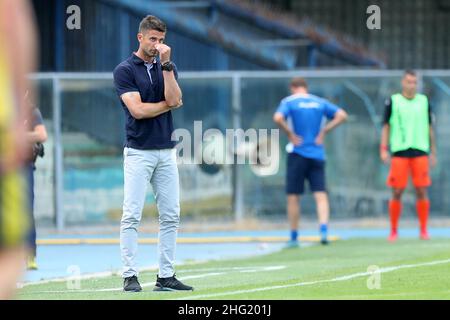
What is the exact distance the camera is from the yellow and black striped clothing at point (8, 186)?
278cm

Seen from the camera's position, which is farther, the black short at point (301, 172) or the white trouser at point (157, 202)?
the black short at point (301, 172)

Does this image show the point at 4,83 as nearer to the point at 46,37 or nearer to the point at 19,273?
the point at 19,273

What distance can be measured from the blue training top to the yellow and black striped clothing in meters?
12.2

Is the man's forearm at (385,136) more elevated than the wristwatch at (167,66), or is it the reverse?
the wristwatch at (167,66)

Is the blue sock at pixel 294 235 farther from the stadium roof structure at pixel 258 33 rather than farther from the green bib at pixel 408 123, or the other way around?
the stadium roof structure at pixel 258 33

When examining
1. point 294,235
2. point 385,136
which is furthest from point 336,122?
point 294,235

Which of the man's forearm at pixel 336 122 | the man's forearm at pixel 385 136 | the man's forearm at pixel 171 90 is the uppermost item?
the man's forearm at pixel 171 90

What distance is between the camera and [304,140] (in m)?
15.0

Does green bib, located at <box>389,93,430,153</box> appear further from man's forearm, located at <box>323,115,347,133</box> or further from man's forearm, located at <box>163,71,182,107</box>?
man's forearm, located at <box>163,71,182,107</box>

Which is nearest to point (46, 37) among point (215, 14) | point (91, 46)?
point (91, 46)

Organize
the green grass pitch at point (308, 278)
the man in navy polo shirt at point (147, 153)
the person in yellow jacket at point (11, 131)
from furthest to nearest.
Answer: the man in navy polo shirt at point (147, 153) → the green grass pitch at point (308, 278) → the person in yellow jacket at point (11, 131)

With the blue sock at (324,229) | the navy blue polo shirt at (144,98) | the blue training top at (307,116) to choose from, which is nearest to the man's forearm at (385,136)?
the blue training top at (307,116)

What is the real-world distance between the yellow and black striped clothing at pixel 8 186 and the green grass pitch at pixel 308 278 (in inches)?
217

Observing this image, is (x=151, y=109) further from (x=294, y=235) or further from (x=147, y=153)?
(x=294, y=235)
